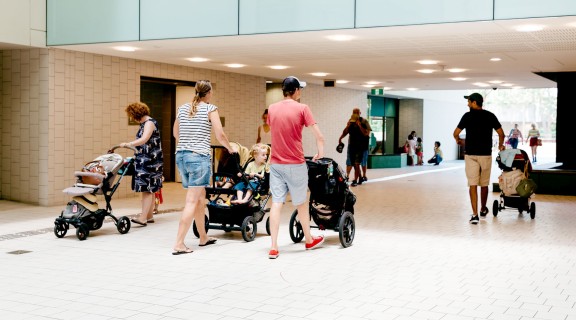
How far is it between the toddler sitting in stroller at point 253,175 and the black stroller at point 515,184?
4036 mm

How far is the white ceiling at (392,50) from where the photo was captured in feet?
30.4

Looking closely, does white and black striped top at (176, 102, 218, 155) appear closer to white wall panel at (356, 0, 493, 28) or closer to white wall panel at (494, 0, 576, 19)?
white wall panel at (356, 0, 493, 28)

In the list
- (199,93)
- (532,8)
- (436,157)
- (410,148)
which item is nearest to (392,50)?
(532,8)

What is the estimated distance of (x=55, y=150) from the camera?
456 inches

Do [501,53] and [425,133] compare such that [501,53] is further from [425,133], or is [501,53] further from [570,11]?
[425,133]

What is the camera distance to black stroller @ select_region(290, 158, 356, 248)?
7.63m

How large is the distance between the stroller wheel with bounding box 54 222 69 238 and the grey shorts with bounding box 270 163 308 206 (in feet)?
8.86

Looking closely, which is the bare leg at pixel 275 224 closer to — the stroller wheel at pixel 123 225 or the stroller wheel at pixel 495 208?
the stroller wheel at pixel 123 225

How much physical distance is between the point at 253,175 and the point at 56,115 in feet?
16.2

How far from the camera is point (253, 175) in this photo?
8.09 metres

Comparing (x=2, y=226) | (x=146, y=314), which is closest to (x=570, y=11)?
(x=146, y=314)

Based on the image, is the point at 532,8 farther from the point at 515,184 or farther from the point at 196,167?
the point at 196,167

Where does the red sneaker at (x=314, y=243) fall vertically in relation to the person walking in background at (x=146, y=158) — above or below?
below

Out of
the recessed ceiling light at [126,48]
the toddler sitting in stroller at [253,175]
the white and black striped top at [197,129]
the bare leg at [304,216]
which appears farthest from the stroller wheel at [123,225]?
the recessed ceiling light at [126,48]
